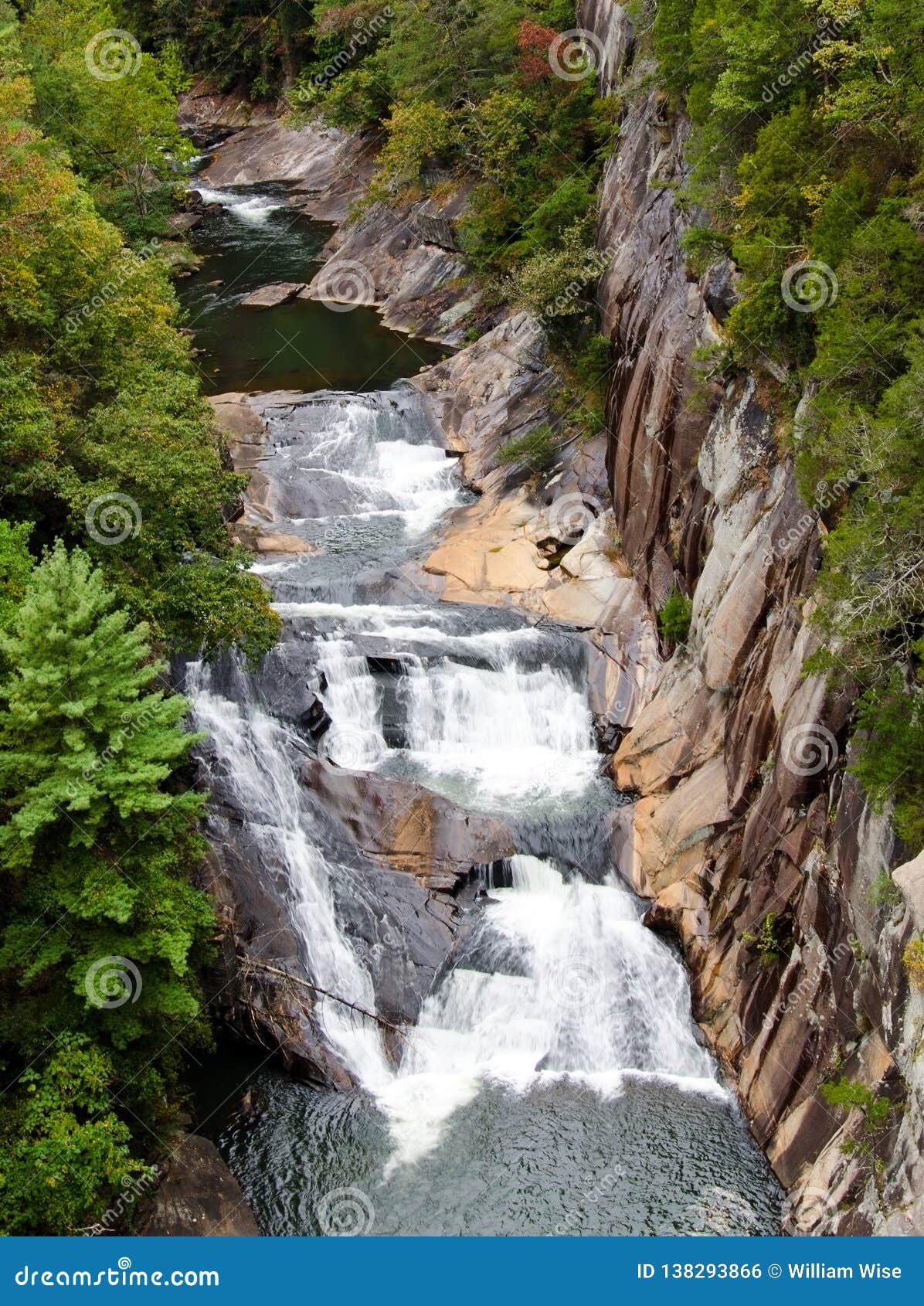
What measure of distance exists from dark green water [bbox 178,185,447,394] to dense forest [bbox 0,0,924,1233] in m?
6.80

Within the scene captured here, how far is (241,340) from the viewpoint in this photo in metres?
39.2

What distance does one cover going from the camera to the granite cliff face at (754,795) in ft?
41.5

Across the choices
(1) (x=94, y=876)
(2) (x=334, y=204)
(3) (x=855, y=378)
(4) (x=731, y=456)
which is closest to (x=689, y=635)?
(4) (x=731, y=456)

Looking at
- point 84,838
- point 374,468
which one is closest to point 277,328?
point 374,468

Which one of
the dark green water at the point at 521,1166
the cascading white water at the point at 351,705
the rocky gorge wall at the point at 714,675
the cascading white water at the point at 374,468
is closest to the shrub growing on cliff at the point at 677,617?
the rocky gorge wall at the point at 714,675

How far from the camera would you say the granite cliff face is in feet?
41.5

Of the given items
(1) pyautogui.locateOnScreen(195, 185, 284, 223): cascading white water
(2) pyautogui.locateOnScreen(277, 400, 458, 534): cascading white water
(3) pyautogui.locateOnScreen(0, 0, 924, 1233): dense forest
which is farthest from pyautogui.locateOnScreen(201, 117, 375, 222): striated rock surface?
(3) pyautogui.locateOnScreen(0, 0, 924, 1233): dense forest

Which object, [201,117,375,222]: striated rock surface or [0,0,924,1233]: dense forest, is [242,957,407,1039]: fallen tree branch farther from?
[201,117,375,222]: striated rock surface

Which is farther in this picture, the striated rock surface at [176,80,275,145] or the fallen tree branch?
the striated rock surface at [176,80,275,145]

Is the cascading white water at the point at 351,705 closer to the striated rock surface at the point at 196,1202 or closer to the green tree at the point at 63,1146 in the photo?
the striated rock surface at the point at 196,1202

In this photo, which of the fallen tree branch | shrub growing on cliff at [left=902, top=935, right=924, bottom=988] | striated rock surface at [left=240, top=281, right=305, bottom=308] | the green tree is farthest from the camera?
striated rock surface at [left=240, top=281, right=305, bottom=308]

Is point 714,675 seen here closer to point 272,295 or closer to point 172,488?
point 172,488

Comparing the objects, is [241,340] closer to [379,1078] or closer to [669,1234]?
[379,1078]

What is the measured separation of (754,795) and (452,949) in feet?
19.3
